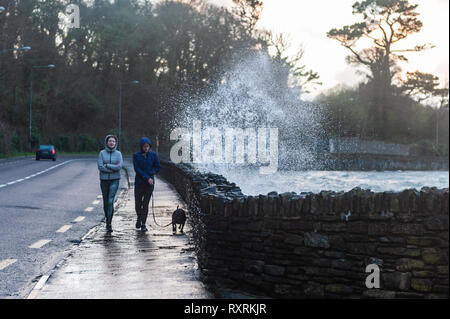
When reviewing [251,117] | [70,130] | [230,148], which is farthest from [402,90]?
[70,130]

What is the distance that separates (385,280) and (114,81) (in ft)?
244

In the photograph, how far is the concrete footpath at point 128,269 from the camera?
21.1 feet

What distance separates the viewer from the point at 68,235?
11.2m

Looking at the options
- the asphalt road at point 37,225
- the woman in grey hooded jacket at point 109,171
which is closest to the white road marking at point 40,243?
the asphalt road at point 37,225

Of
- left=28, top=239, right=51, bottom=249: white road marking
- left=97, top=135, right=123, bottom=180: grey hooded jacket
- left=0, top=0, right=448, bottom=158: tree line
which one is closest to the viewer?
left=28, top=239, right=51, bottom=249: white road marking

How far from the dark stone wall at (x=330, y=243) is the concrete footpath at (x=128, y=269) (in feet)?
1.78

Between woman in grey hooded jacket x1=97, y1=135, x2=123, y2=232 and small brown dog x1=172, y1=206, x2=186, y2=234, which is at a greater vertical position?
woman in grey hooded jacket x1=97, y1=135, x2=123, y2=232

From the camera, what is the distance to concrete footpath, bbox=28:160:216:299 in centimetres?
643

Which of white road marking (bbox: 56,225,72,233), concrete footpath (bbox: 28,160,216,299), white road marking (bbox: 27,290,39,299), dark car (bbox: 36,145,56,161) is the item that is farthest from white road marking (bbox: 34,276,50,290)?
dark car (bbox: 36,145,56,161)

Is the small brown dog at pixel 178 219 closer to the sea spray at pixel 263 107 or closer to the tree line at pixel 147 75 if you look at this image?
the sea spray at pixel 263 107

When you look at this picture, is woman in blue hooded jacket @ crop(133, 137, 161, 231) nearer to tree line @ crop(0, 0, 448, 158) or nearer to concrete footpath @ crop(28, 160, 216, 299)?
concrete footpath @ crop(28, 160, 216, 299)

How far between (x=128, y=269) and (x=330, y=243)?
2901 millimetres

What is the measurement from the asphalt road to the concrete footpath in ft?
0.93
